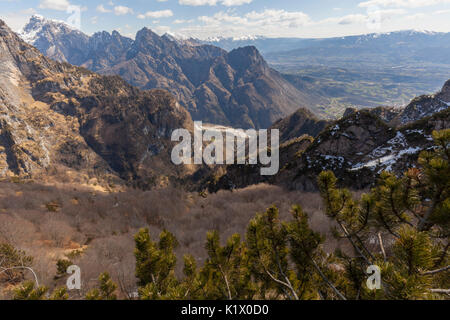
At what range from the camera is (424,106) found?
108875 millimetres

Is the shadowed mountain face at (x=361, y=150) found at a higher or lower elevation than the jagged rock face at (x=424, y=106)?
lower

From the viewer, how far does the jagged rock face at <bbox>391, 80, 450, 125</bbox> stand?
10475cm

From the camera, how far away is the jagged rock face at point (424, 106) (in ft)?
344

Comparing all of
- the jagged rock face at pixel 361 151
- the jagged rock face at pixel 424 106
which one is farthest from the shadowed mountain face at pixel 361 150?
the jagged rock face at pixel 424 106

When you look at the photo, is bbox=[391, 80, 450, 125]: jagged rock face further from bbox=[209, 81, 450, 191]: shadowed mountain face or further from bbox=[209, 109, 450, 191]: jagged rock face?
bbox=[209, 109, 450, 191]: jagged rock face

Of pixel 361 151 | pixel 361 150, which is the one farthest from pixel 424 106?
pixel 361 151

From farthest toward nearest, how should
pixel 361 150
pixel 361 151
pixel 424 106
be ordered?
pixel 424 106
pixel 361 150
pixel 361 151

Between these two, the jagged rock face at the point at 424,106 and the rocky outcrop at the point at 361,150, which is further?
the jagged rock face at the point at 424,106

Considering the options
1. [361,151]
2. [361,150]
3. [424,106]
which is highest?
[424,106]

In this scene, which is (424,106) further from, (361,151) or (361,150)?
(361,151)

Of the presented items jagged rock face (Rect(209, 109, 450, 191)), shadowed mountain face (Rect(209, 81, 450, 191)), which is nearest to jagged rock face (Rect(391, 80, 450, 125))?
shadowed mountain face (Rect(209, 81, 450, 191))

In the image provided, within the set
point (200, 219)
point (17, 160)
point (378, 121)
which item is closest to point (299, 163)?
point (378, 121)

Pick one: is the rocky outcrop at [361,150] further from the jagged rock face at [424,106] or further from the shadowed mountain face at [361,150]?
the jagged rock face at [424,106]

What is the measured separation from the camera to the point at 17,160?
610 feet
